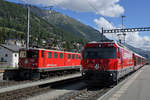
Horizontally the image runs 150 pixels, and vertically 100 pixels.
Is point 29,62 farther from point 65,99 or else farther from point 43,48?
point 65,99

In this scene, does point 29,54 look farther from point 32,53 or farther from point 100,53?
point 100,53

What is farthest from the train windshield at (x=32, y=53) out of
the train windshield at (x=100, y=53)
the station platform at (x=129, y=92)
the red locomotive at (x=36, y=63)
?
the station platform at (x=129, y=92)

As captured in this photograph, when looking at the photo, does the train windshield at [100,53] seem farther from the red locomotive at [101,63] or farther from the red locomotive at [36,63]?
the red locomotive at [36,63]

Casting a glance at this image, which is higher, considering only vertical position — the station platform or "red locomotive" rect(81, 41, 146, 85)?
"red locomotive" rect(81, 41, 146, 85)

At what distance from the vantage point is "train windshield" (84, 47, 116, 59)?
1405 cm

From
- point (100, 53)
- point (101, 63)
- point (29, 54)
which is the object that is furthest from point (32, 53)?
point (101, 63)

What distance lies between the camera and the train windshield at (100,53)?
1405 centimetres

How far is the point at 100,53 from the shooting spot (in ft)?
46.9

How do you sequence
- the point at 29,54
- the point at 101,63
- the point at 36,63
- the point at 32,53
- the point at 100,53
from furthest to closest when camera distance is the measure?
the point at 29,54, the point at 32,53, the point at 36,63, the point at 100,53, the point at 101,63

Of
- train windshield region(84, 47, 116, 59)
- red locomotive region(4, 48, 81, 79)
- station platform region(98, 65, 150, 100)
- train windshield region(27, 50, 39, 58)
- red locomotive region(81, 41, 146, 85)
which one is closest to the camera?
station platform region(98, 65, 150, 100)

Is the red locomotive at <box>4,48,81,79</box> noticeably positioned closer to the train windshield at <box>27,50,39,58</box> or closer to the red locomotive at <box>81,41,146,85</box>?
the train windshield at <box>27,50,39,58</box>

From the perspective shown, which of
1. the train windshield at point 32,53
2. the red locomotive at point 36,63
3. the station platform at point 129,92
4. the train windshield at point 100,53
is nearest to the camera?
the station platform at point 129,92

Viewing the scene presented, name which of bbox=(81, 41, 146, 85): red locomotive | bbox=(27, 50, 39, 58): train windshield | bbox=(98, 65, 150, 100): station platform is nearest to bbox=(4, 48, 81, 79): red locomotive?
bbox=(27, 50, 39, 58): train windshield

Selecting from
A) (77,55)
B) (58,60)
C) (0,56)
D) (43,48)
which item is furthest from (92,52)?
(0,56)
